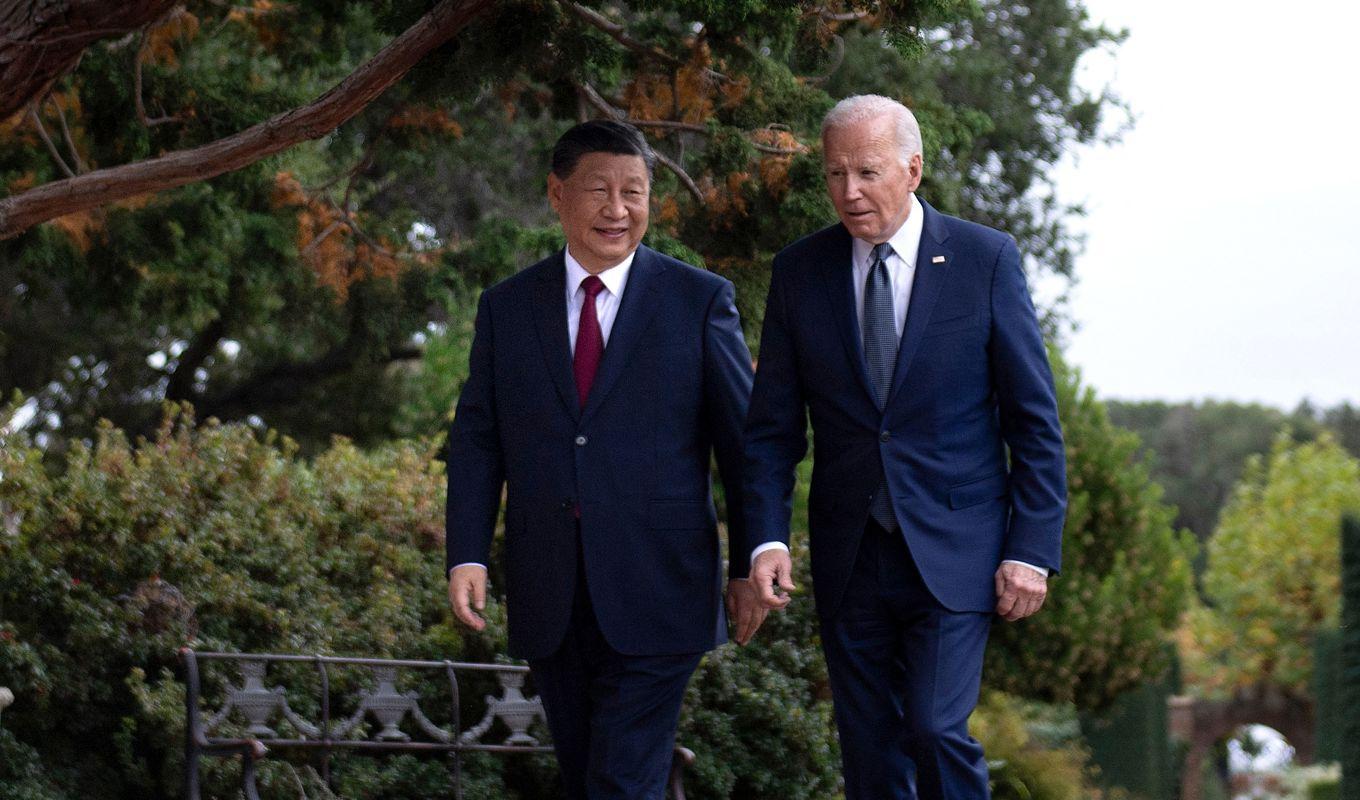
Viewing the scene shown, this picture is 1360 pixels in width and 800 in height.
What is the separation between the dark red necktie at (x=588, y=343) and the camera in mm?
4293

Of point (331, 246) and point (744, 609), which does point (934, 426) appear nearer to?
point (744, 609)

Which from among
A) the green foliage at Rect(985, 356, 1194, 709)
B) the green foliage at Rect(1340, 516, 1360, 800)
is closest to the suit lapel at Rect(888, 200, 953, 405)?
the green foliage at Rect(985, 356, 1194, 709)

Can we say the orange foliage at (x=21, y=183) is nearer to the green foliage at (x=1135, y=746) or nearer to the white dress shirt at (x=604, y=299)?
the white dress shirt at (x=604, y=299)

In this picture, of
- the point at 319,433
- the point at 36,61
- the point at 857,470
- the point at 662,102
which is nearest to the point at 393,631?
the point at 662,102

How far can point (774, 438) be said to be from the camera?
13.5 ft

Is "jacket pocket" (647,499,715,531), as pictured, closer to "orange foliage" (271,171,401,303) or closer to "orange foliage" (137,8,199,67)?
"orange foliage" (271,171,401,303)

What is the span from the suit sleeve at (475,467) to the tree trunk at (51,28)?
80.1 inches

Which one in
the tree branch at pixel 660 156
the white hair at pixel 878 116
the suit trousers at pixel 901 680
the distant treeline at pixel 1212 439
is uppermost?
the distant treeline at pixel 1212 439

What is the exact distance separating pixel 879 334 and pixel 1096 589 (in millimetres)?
11672

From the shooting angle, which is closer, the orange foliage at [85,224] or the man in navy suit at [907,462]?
the man in navy suit at [907,462]

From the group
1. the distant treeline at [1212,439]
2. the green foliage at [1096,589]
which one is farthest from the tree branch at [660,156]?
the distant treeline at [1212,439]

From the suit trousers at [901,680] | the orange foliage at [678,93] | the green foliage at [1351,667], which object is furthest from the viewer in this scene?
the green foliage at [1351,667]

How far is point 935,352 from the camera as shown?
3971 mm

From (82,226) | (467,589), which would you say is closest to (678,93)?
(467,589)
